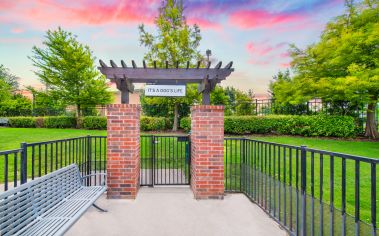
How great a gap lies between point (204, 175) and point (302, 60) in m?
12.4

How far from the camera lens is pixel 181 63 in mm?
14711

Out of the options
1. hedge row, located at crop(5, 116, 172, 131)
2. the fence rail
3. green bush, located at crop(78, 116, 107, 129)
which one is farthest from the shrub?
the fence rail

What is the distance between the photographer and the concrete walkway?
3121 millimetres

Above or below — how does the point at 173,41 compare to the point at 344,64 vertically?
above

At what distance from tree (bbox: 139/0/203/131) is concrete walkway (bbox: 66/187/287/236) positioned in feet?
35.2

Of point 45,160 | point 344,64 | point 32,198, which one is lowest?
point 32,198

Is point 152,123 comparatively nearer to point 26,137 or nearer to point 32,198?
point 26,137

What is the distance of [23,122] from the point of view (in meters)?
19.9

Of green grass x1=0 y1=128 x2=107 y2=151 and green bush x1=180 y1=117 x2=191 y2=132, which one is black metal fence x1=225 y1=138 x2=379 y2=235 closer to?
green bush x1=180 y1=117 x2=191 y2=132

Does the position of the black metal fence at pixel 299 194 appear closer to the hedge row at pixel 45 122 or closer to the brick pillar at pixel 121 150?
the brick pillar at pixel 121 150

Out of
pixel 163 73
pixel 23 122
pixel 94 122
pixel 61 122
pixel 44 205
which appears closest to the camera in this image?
pixel 44 205

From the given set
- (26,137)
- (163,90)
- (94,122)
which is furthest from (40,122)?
(163,90)

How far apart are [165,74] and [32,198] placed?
2989mm

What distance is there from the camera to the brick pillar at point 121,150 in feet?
14.3
